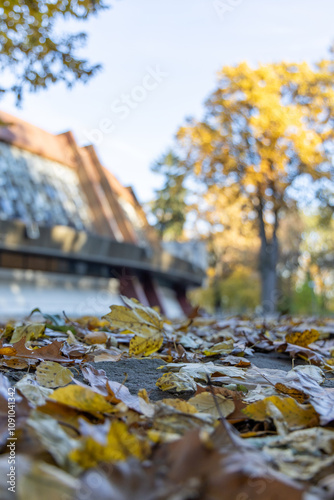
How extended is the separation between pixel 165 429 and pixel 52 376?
1.75ft

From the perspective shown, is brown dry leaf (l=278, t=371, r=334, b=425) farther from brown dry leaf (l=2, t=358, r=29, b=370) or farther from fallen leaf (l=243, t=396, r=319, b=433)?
brown dry leaf (l=2, t=358, r=29, b=370)

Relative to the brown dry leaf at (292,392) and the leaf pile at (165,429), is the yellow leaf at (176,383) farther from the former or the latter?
the brown dry leaf at (292,392)

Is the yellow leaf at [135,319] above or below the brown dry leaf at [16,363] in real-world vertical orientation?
above

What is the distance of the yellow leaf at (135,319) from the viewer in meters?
1.48

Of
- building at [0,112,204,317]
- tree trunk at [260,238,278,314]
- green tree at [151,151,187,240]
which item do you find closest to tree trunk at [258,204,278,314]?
tree trunk at [260,238,278,314]

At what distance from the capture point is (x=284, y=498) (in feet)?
2.14

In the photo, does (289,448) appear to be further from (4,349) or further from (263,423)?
(4,349)

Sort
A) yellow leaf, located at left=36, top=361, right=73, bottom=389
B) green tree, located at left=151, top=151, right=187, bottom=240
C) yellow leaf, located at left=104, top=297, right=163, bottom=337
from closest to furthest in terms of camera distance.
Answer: yellow leaf, located at left=36, top=361, right=73, bottom=389
yellow leaf, located at left=104, top=297, right=163, bottom=337
green tree, located at left=151, top=151, right=187, bottom=240

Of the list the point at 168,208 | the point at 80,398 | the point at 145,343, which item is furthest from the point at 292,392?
the point at 168,208

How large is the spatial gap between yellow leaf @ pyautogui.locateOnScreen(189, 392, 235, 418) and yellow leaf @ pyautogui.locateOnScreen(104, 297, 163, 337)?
0.41 metres

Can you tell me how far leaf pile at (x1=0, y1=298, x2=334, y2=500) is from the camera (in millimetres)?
633

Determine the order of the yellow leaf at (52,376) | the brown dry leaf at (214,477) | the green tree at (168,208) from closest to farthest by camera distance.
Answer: the brown dry leaf at (214,477) < the yellow leaf at (52,376) < the green tree at (168,208)

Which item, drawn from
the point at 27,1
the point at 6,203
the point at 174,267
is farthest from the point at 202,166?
the point at 27,1

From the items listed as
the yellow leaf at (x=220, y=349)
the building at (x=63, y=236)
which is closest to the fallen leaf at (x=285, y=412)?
the yellow leaf at (x=220, y=349)
